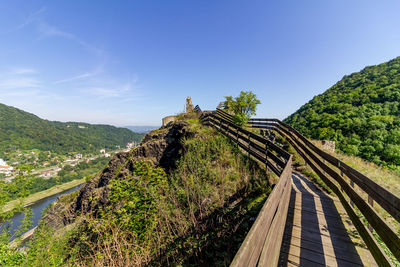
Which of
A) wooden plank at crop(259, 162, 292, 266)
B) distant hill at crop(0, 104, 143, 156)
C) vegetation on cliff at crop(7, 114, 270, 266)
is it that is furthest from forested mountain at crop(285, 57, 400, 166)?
distant hill at crop(0, 104, 143, 156)

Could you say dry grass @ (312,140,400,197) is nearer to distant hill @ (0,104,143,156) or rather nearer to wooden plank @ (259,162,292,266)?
wooden plank @ (259,162,292,266)

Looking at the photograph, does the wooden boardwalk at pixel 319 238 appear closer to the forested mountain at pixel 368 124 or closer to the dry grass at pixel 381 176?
the dry grass at pixel 381 176

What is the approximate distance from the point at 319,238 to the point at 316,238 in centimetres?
6

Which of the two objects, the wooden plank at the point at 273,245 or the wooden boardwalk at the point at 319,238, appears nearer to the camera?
the wooden plank at the point at 273,245

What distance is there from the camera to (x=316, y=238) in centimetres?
291

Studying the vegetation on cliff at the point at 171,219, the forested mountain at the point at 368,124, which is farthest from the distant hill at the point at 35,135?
the forested mountain at the point at 368,124

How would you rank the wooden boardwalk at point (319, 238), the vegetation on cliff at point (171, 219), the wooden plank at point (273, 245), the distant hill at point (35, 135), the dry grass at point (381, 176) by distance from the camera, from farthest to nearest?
1. the distant hill at point (35, 135)
2. the dry grass at point (381, 176)
3. the vegetation on cliff at point (171, 219)
4. the wooden boardwalk at point (319, 238)
5. the wooden plank at point (273, 245)

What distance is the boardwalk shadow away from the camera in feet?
8.03

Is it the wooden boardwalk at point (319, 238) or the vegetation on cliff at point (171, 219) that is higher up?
the wooden boardwalk at point (319, 238)

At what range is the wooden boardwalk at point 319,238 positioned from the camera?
2430mm

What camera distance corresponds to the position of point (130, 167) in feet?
51.1

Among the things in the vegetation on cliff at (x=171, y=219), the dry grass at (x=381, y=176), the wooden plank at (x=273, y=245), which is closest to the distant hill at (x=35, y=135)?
the vegetation on cliff at (x=171, y=219)

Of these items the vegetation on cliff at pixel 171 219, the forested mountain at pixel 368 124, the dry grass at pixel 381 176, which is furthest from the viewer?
the forested mountain at pixel 368 124

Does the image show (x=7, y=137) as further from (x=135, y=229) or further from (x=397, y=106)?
(x=397, y=106)
